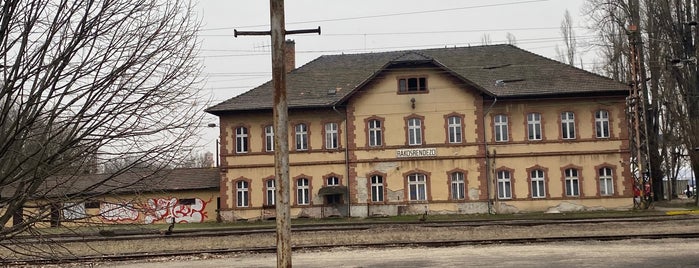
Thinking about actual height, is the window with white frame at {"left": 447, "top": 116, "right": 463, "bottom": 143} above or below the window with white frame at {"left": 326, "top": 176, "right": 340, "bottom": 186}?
above

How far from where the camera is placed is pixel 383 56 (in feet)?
142

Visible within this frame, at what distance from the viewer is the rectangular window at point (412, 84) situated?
3684 centimetres

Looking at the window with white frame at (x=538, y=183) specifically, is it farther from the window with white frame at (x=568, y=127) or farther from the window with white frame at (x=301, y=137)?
the window with white frame at (x=301, y=137)

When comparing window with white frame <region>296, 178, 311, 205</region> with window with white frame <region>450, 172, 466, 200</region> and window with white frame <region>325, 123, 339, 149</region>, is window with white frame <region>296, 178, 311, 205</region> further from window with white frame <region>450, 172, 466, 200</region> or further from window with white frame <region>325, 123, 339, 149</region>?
window with white frame <region>450, 172, 466, 200</region>

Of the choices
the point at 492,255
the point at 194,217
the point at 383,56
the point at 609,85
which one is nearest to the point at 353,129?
the point at 383,56

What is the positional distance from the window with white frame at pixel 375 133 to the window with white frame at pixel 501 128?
A: 20.6 feet

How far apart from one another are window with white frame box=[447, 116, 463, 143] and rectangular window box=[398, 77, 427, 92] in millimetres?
2227

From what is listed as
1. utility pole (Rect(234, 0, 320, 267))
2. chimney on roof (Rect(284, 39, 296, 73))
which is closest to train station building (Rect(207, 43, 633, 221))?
chimney on roof (Rect(284, 39, 296, 73))

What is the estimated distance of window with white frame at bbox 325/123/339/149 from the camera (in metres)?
37.3

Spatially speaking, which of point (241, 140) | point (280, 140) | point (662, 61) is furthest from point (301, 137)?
point (280, 140)

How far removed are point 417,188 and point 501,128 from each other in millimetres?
5560

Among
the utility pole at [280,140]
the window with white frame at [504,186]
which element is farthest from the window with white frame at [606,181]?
the utility pole at [280,140]

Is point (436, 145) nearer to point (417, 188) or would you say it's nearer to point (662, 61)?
point (417, 188)

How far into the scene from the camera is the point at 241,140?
3809cm
